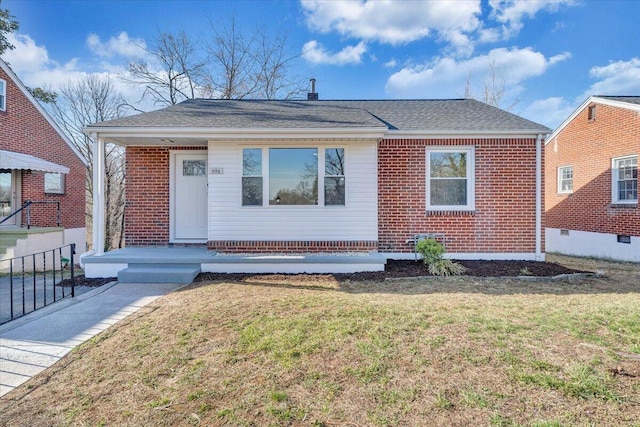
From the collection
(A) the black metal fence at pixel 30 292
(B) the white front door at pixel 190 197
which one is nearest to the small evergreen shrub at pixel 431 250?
(B) the white front door at pixel 190 197

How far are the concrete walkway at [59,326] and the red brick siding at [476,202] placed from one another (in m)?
5.30

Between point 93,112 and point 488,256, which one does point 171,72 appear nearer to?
point 93,112

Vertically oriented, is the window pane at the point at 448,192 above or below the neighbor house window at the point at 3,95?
below

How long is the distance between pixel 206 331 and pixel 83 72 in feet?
81.6

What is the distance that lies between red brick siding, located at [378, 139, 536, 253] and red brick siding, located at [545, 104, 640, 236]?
5.09 metres

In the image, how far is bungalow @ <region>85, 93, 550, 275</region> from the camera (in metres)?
7.48

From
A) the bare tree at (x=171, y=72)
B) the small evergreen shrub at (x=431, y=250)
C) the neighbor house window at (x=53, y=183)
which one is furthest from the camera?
the bare tree at (x=171, y=72)

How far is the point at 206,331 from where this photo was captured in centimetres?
387

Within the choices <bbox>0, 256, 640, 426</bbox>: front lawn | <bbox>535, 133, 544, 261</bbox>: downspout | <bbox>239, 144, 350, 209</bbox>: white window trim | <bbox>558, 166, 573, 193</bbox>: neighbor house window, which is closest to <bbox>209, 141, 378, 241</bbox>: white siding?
<bbox>239, 144, 350, 209</bbox>: white window trim

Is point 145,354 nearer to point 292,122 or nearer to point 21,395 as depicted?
point 21,395

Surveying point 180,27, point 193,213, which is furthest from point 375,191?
point 180,27

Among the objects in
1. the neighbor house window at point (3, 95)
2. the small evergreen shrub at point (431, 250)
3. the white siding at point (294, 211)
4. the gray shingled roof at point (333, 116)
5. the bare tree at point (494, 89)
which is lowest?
the small evergreen shrub at point (431, 250)

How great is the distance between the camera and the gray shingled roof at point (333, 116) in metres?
7.39

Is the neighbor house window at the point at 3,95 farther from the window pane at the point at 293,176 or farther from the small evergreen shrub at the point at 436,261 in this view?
the small evergreen shrub at the point at 436,261
